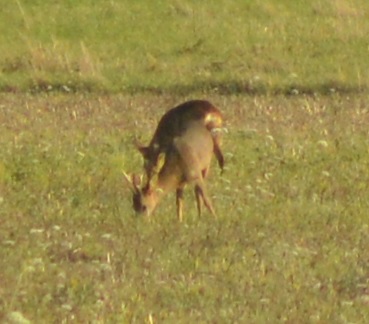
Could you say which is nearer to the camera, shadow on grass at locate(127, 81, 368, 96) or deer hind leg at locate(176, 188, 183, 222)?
deer hind leg at locate(176, 188, 183, 222)

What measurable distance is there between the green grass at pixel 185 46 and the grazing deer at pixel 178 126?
20.1 ft

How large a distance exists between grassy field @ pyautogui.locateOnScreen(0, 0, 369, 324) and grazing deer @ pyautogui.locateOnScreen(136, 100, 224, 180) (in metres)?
0.38

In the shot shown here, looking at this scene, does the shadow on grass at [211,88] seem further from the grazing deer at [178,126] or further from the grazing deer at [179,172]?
the grazing deer at [179,172]

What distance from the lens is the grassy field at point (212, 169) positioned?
25.7 feet

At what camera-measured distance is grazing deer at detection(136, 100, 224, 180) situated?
10.1 metres

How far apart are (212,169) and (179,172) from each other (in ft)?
5.35

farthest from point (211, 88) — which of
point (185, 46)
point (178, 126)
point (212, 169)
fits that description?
point (178, 126)

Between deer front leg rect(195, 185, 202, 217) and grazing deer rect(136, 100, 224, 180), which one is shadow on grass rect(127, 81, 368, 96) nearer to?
grazing deer rect(136, 100, 224, 180)

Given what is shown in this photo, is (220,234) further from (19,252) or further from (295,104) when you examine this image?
(295,104)

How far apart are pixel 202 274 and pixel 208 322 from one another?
983 millimetres

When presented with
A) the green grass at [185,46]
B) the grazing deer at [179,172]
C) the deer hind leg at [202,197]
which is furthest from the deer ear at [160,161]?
the green grass at [185,46]

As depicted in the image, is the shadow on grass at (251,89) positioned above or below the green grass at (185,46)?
above

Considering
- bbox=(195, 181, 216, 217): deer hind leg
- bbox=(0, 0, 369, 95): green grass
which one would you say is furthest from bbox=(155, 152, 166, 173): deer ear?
bbox=(0, 0, 369, 95): green grass

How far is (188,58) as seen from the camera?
18.5 metres
